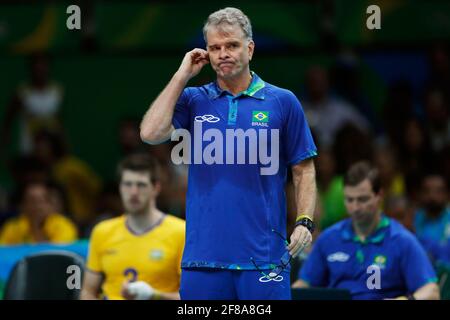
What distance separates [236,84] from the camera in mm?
5648

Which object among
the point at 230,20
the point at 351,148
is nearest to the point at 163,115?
the point at 230,20

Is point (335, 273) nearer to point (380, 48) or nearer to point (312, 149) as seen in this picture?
point (312, 149)

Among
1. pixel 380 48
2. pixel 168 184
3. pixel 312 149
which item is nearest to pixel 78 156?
pixel 168 184

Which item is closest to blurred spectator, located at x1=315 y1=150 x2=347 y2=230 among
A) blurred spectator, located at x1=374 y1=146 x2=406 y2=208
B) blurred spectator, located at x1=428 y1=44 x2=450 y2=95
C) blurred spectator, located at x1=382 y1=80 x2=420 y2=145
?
blurred spectator, located at x1=374 y1=146 x2=406 y2=208

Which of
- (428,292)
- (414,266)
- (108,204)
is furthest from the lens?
(108,204)

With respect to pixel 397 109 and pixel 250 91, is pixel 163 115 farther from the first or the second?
pixel 397 109

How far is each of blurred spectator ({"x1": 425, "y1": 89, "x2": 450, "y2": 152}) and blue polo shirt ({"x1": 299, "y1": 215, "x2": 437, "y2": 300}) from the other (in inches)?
158

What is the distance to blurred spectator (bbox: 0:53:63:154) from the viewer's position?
1230 cm

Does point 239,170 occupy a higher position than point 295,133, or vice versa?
point 295,133

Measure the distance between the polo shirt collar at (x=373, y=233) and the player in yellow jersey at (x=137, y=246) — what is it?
1.11 meters

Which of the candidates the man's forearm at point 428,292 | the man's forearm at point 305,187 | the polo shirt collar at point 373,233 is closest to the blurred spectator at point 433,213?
the polo shirt collar at point 373,233

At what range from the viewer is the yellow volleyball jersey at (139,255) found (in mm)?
7625

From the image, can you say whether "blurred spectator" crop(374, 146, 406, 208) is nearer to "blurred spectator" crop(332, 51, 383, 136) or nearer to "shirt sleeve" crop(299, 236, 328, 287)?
"blurred spectator" crop(332, 51, 383, 136)

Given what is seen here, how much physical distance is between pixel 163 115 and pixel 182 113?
0.54ft
